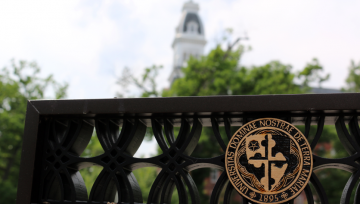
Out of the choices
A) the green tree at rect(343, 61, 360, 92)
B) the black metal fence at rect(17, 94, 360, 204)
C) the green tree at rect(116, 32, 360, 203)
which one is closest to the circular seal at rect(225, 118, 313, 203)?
the black metal fence at rect(17, 94, 360, 204)

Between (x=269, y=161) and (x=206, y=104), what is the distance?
0.63 m

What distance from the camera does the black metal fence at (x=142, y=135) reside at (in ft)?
7.66

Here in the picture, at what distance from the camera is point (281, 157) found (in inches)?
91.9

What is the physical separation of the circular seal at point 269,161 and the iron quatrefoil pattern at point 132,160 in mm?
70

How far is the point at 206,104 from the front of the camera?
2.43m

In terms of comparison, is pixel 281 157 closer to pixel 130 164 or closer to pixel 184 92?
pixel 130 164

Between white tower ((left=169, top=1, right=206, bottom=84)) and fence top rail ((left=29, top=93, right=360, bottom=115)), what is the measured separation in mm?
41238

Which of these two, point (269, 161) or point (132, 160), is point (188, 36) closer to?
point (132, 160)

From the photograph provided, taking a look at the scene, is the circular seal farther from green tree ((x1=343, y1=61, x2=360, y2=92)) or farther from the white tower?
the white tower

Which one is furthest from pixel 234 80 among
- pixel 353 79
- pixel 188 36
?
pixel 188 36

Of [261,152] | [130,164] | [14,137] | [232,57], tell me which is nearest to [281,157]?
[261,152]

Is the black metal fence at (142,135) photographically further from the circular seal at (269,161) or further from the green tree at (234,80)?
the green tree at (234,80)

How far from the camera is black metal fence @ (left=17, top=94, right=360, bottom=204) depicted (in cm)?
234

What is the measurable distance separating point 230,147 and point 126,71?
50.7 ft
